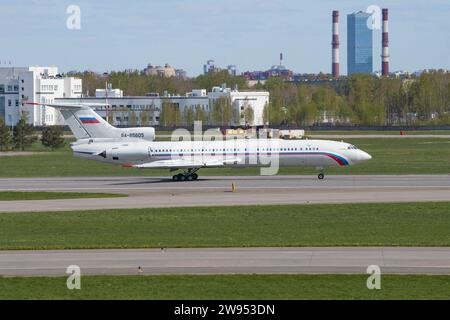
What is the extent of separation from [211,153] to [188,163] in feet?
5.70

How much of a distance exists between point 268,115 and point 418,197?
13864 cm

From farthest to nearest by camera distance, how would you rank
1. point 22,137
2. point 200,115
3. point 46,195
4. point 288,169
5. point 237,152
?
1. point 200,115
2. point 22,137
3. point 288,169
4. point 237,152
5. point 46,195

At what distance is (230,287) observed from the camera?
29.0 m

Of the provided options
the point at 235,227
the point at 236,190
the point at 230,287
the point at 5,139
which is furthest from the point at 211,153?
the point at 5,139

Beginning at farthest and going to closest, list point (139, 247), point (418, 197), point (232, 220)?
point (418, 197)
point (232, 220)
point (139, 247)

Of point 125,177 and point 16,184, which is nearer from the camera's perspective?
point 16,184

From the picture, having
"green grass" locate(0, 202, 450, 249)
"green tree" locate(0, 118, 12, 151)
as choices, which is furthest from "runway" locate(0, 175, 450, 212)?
"green tree" locate(0, 118, 12, 151)

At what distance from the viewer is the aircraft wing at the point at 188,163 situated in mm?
68375

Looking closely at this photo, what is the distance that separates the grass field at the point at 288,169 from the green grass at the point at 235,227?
2738 cm

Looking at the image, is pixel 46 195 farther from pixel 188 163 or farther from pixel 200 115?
→ pixel 200 115

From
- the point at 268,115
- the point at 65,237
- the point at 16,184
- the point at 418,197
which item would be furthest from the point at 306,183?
the point at 268,115

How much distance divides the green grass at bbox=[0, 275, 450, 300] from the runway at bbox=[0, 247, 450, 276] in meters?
1.02
